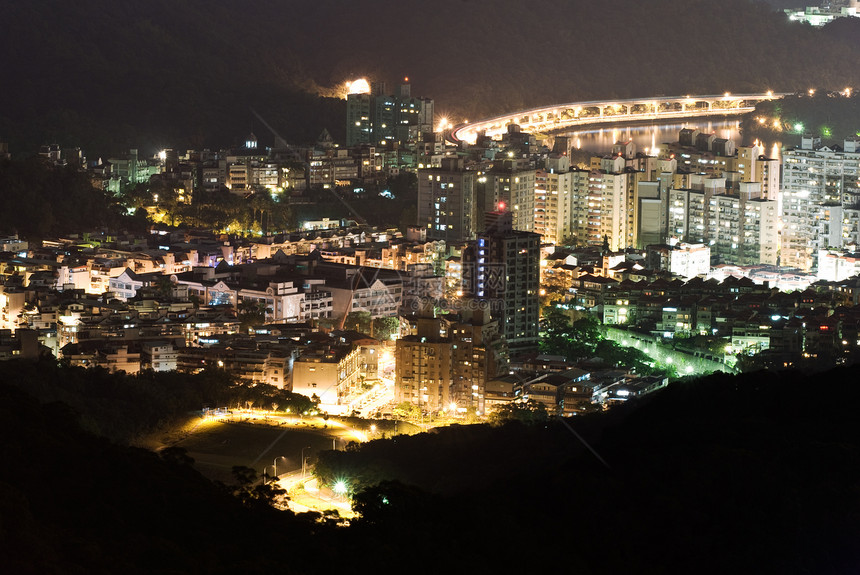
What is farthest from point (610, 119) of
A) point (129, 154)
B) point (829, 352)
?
point (829, 352)

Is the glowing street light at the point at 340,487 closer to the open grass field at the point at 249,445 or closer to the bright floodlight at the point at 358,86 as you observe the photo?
the open grass field at the point at 249,445

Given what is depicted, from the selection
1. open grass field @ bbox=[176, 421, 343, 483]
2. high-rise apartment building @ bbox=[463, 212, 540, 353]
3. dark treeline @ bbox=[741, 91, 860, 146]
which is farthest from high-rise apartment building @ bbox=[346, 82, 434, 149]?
open grass field @ bbox=[176, 421, 343, 483]

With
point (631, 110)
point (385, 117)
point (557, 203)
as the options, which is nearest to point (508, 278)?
point (557, 203)

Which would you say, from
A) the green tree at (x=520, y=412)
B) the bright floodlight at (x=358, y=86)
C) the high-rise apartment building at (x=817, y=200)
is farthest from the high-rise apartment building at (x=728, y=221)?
the bright floodlight at (x=358, y=86)

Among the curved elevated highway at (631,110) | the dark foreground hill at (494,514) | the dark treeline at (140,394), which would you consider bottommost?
the dark treeline at (140,394)

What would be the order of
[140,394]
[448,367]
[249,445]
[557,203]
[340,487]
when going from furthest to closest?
[557,203] < [448,367] < [140,394] < [249,445] < [340,487]

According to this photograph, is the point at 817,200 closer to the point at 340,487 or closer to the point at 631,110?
the point at 340,487
